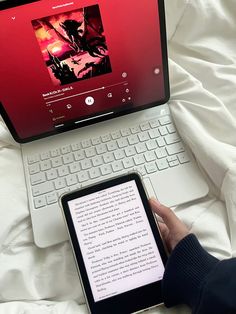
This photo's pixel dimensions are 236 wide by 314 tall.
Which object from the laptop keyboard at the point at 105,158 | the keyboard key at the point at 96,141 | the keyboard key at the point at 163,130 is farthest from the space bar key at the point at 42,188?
the keyboard key at the point at 163,130

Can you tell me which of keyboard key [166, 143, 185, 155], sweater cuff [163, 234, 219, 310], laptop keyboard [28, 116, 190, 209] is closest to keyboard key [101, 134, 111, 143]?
laptop keyboard [28, 116, 190, 209]

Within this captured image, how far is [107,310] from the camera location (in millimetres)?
562

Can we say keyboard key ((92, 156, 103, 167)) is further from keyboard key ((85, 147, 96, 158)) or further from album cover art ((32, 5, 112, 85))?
album cover art ((32, 5, 112, 85))

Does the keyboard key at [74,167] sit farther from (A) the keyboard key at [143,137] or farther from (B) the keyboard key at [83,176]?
(A) the keyboard key at [143,137]

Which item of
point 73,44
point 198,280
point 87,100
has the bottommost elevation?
point 198,280

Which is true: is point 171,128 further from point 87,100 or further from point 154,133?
point 87,100

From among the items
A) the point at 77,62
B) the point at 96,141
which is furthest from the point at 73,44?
the point at 96,141

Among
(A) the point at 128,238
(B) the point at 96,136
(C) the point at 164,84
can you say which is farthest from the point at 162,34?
(A) the point at 128,238

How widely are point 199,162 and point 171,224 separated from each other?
0.12m

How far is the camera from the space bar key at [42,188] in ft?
2.16

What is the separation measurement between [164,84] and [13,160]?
28 centimetres

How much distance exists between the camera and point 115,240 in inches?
23.2

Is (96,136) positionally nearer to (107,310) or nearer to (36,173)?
(36,173)

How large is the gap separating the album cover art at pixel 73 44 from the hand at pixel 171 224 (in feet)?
0.73
